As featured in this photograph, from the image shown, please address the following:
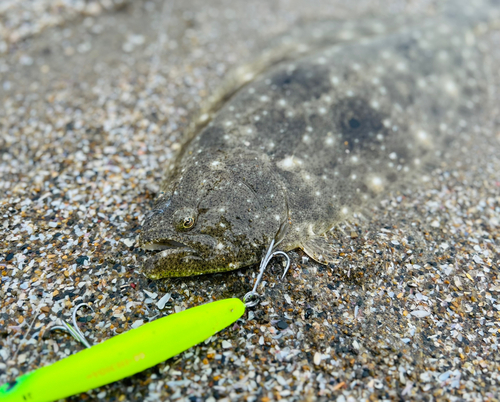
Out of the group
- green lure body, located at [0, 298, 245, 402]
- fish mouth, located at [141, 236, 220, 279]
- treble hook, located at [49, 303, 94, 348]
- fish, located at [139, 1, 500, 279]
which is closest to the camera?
green lure body, located at [0, 298, 245, 402]

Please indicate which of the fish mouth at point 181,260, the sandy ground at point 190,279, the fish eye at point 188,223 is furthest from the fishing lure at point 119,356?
the fish eye at point 188,223

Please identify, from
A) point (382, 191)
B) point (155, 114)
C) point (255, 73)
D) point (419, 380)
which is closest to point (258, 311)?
point (419, 380)

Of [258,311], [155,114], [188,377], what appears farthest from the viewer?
[155,114]

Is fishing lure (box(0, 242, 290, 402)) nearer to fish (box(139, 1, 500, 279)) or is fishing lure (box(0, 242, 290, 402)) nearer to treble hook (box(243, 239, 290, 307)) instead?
treble hook (box(243, 239, 290, 307))

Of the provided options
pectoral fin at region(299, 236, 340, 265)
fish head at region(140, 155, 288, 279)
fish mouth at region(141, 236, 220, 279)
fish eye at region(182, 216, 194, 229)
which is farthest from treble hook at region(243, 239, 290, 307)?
fish eye at region(182, 216, 194, 229)

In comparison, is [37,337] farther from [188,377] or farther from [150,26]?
[150,26]

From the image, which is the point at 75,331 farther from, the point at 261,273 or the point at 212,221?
the point at 261,273

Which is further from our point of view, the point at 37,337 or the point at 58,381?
the point at 37,337
